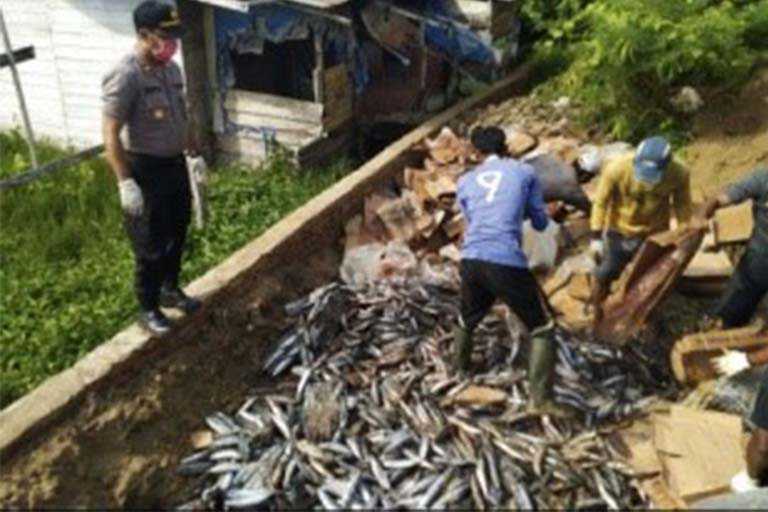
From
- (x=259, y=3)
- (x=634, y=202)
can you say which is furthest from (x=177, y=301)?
(x=259, y=3)

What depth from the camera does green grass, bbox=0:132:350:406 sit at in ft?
27.2

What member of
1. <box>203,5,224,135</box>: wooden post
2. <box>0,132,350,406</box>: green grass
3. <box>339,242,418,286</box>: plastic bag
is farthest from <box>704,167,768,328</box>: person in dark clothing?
<box>203,5,224,135</box>: wooden post

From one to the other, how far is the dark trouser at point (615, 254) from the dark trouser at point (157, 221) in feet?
12.2

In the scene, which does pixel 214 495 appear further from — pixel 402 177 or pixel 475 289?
pixel 402 177

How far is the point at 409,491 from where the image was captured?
6.58 m

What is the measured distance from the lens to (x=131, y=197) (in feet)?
21.7

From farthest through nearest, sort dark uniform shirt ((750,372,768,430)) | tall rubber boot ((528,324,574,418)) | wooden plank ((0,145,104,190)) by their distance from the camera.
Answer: wooden plank ((0,145,104,190))
tall rubber boot ((528,324,574,418))
dark uniform shirt ((750,372,768,430))

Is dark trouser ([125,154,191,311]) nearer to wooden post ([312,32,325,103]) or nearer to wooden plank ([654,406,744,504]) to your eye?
wooden plank ([654,406,744,504])

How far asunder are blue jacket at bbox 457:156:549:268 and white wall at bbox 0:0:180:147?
8.50 metres

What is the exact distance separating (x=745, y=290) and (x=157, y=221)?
5.00 metres

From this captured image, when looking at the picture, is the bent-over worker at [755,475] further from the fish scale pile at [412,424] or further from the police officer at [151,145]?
the police officer at [151,145]

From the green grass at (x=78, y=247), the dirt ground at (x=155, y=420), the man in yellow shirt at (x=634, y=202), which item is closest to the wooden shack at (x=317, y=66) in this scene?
the green grass at (x=78, y=247)

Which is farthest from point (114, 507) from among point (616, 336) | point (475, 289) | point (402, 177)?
point (402, 177)

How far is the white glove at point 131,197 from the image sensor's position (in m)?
6.62
